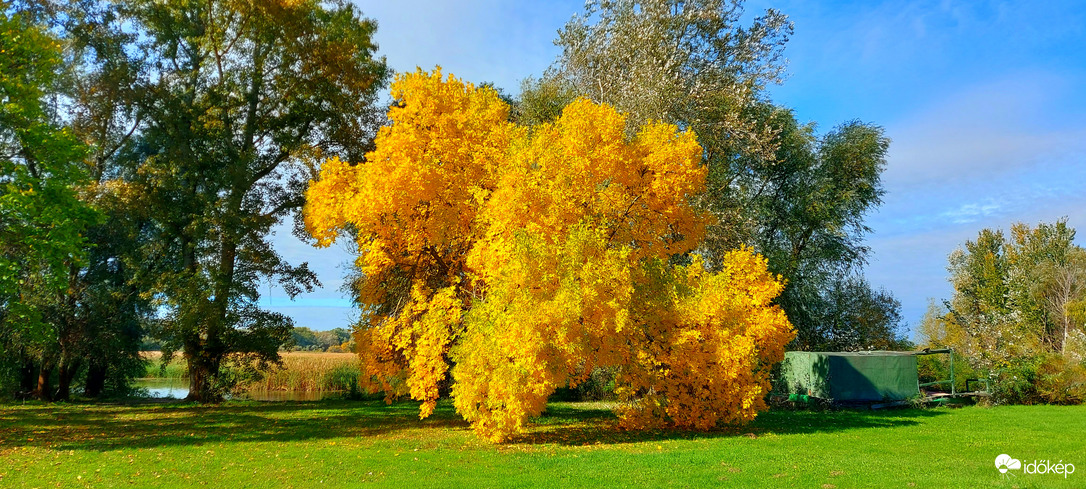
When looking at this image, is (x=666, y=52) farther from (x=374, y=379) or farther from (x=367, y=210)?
(x=374, y=379)

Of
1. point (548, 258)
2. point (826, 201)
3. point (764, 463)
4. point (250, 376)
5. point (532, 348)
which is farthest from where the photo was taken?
point (826, 201)

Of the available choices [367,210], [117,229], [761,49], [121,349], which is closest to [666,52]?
[761,49]

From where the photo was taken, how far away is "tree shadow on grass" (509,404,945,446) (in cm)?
1425

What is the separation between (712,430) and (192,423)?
13.2 m

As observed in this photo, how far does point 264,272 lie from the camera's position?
76.3 feet

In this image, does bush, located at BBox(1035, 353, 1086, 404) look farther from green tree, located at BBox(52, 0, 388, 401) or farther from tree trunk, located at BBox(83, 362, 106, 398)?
tree trunk, located at BBox(83, 362, 106, 398)

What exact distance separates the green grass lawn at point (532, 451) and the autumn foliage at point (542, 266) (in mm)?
1211

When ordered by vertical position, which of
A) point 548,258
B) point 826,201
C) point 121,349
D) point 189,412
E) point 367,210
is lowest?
point 189,412

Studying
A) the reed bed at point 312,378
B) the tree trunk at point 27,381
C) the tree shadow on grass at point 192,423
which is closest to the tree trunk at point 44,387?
the tree trunk at point 27,381

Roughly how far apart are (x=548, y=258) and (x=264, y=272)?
14.2 metres

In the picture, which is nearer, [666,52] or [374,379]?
[374,379]

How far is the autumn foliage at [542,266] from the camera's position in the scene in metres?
13.0

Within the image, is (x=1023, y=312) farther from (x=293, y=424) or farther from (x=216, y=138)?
(x=216, y=138)

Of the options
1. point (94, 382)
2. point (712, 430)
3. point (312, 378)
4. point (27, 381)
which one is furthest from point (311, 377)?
point (712, 430)
